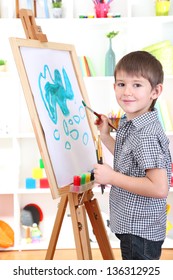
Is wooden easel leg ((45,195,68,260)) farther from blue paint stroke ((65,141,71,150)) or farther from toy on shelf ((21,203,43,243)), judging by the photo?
toy on shelf ((21,203,43,243))

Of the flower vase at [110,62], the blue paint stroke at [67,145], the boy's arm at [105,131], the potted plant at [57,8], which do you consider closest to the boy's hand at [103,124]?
the boy's arm at [105,131]

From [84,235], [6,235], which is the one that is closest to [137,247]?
[84,235]

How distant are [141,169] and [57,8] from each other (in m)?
2.09

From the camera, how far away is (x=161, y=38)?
3.97 meters

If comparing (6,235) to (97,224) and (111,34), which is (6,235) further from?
(97,224)

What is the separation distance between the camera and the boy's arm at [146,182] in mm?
1927

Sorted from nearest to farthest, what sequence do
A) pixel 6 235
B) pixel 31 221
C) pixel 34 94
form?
pixel 34 94
pixel 6 235
pixel 31 221

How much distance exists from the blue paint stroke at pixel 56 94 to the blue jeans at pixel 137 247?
59 cm

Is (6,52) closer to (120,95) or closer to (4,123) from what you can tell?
(4,123)

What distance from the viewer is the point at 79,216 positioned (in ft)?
7.02

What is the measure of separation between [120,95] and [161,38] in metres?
2.03

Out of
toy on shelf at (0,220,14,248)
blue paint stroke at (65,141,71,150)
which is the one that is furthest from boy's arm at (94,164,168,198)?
toy on shelf at (0,220,14,248)

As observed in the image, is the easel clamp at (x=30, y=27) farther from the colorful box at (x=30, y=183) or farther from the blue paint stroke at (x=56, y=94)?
the colorful box at (x=30, y=183)
